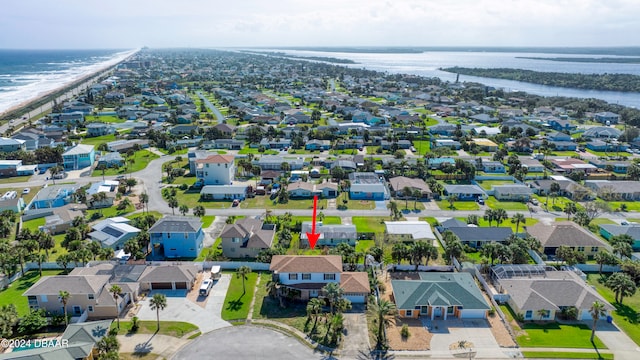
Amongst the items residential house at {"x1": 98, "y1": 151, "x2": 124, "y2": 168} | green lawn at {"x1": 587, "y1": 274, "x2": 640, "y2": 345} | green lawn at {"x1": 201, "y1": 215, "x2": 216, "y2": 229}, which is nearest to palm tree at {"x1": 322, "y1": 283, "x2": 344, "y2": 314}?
green lawn at {"x1": 587, "y1": 274, "x2": 640, "y2": 345}

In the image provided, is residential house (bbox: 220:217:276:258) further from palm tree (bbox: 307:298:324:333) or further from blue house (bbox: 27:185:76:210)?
blue house (bbox: 27:185:76:210)

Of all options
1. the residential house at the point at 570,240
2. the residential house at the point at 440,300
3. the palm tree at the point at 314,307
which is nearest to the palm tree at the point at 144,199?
the palm tree at the point at 314,307

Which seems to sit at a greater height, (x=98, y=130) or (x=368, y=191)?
(x=98, y=130)

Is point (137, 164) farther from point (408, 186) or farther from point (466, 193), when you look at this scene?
point (466, 193)

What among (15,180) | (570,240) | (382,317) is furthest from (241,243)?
(15,180)

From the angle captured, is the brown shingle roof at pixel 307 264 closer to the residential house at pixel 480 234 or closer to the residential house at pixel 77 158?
the residential house at pixel 480 234
